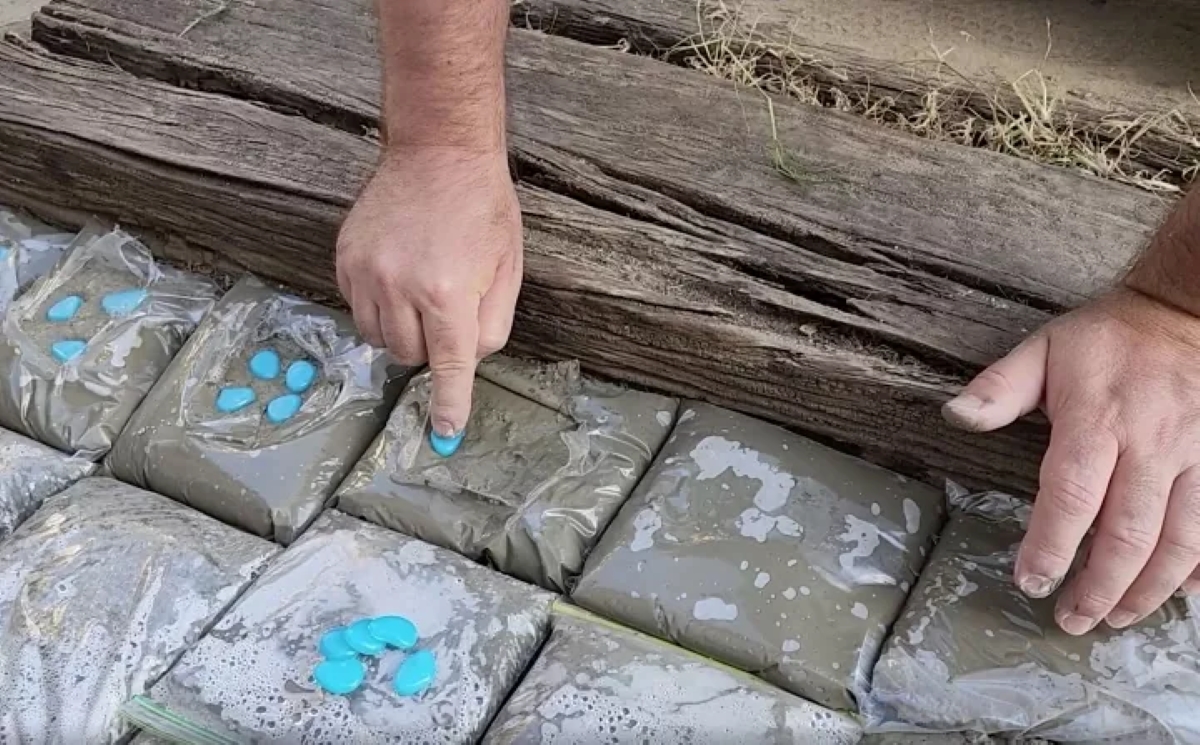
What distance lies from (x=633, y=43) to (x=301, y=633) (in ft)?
3.89

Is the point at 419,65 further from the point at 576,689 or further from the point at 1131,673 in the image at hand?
the point at 1131,673

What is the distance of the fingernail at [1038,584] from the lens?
137 centimetres

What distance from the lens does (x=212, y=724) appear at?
1450mm

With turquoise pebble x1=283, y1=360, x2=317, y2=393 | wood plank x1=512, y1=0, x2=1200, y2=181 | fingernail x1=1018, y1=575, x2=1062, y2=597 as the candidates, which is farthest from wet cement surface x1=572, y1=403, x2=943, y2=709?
wood plank x1=512, y1=0, x2=1200, y2=181

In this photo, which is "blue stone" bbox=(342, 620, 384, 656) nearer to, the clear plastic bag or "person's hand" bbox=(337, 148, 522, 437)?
"person's hand" bbox=(337, 148, 522, 437)

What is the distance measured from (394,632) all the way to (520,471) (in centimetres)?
29

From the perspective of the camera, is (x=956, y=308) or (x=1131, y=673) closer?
(x=1131, y=673)

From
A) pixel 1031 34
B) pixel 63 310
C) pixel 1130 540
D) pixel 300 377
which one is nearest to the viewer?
pixel 1130 540

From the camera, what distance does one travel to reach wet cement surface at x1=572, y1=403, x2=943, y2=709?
1.46 meters

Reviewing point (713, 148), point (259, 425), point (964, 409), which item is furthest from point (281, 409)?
→ point (964, 409)

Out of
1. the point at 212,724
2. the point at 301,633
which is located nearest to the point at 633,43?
the point at 301,633

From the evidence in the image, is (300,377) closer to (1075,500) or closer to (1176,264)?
(1075,500)

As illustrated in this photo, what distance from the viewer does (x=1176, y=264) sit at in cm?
143

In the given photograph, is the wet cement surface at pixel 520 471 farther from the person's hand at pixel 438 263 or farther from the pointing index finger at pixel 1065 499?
the pointing index finger at pixel 1065 499
